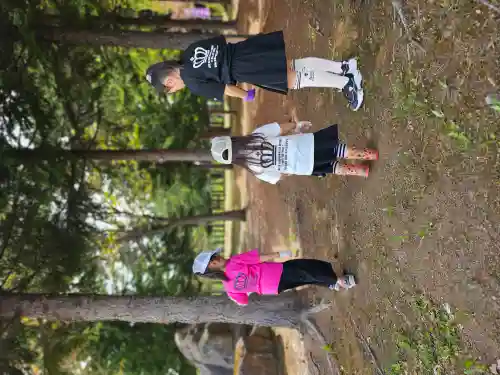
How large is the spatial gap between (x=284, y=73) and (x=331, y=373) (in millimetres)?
4059

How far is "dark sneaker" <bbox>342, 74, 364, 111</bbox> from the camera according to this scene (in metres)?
5.17

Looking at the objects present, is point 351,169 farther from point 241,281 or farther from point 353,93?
point 241,281

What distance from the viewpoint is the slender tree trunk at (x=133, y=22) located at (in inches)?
299

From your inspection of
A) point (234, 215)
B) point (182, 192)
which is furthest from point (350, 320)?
point (234, 215)

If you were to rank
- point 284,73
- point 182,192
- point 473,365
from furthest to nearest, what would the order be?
1. point 182,192
2. point 284,73
3. point 473,365

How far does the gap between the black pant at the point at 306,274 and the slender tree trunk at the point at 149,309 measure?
1.07m

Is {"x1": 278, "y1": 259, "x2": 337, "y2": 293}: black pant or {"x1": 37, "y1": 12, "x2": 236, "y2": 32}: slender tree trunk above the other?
{"x1": 37, "y1": 12, "x2": 236, "y2": 32}: slender tree trunk

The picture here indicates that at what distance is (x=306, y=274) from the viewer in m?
5.84

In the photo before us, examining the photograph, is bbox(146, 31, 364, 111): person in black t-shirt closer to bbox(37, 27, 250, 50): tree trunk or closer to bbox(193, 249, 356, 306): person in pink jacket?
bbox(193, 249, 356, 306): person in pink jacket

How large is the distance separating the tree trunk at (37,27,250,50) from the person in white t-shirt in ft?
13.5

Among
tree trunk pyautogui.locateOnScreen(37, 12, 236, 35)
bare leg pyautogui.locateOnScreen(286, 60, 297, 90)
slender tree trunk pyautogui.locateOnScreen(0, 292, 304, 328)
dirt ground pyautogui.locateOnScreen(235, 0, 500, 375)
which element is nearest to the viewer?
dirt ground pyautogui.locateOnScreen(235, 0, 500, 375)

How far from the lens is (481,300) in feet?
11.8

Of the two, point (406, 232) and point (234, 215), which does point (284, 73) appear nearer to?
point (406, 232)

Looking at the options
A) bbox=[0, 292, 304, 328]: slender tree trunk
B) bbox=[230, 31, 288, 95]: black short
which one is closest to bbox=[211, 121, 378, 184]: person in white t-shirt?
bbox=[230, 31, 288, 95]: black short
